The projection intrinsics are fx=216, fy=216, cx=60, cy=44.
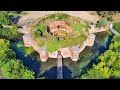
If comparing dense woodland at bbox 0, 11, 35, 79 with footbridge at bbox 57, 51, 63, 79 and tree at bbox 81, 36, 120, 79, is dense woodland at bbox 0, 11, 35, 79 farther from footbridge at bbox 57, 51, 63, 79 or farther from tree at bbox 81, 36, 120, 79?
tree at bbox 81, 36, 120, 79

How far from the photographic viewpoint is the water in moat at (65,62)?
19.3m

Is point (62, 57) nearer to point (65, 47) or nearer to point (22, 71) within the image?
point (65, 47)

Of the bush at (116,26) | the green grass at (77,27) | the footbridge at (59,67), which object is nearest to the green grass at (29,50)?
the footbridge at (59,67)

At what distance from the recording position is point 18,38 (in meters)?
23.0

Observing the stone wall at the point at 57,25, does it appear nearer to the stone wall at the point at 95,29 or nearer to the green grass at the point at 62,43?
the stone wall at the point at 95,29

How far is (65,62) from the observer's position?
2044 cm

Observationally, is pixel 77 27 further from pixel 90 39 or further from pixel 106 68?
pixel 106 68

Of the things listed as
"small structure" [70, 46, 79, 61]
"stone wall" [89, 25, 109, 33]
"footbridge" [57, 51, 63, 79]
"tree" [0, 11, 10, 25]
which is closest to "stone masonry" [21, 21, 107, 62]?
"small structure" [70, 46, 79, 61]

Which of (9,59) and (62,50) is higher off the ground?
(9,59)

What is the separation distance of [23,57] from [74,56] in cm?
494

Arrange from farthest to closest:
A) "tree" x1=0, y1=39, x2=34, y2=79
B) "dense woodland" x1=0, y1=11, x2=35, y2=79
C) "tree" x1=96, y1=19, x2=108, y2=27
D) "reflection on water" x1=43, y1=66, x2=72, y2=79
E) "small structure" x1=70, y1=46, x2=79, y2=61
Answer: "tree" x1=96, y1=19, x2=108, y2=27, "small structure" x1=70, y1=46, x2=79, y2=61, "reflection on water" x1=43, y1=66, x2=72, y2=79, "dense woodland" x1=0, y1=11, x2=35, y2=79, "tree" x1=0, y1=39, x2=34, y2=79

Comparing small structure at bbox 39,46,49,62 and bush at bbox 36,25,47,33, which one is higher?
bush at bbox 36,25,47,33

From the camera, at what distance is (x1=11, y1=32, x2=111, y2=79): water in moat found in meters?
19.3

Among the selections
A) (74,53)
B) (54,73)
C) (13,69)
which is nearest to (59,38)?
(74,53)
